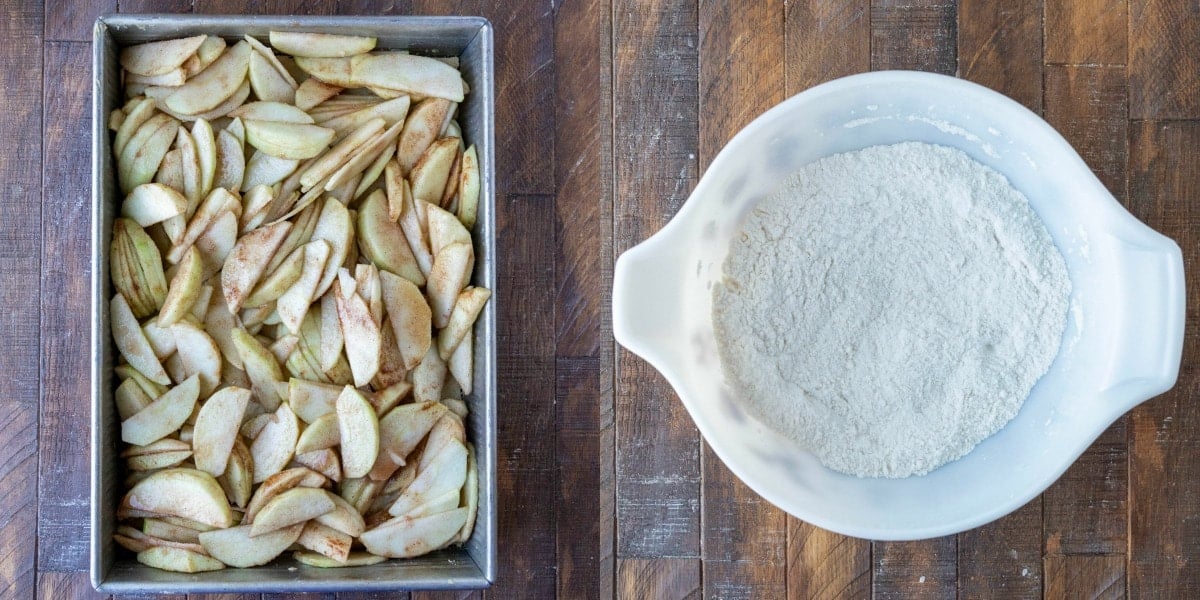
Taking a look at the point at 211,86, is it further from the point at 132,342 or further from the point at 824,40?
the point at 824,40

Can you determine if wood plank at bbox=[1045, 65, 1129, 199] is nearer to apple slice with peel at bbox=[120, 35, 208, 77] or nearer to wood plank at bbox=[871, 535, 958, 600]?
wood plank at bbox=[871, 535, 958, 600]

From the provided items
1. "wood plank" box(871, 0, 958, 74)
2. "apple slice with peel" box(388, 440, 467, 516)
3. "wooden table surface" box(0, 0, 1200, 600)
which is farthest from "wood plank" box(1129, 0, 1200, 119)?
"apple slice with peel" box(388, 440, 467, 516)

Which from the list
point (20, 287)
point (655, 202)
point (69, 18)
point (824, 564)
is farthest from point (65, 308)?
point (824, 564)

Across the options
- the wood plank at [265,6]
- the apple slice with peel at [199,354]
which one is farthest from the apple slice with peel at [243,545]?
the wood plank at [265,6]

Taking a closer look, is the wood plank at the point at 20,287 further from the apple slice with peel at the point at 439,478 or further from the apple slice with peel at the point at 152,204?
the apple slice with peel at the point at 439,478

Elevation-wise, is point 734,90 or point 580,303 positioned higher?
point 734,90

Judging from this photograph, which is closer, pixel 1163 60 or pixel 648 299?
pixel 648 299
